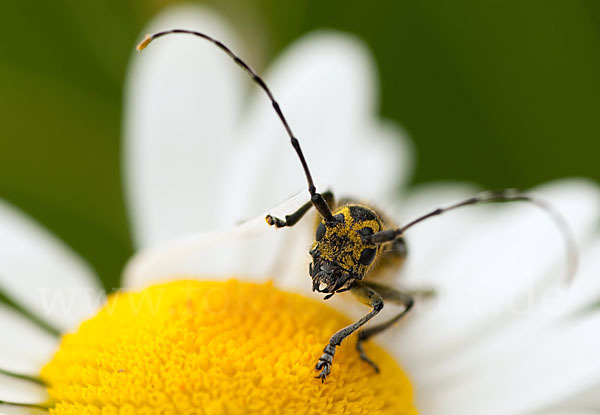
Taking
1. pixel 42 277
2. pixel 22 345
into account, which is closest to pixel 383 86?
pixel 42 277

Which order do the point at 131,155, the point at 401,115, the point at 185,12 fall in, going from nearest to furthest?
the point at 131,155, the point at 185,12, the point at 401,115

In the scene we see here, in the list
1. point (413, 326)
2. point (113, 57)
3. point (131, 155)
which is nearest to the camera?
point (413, 326)

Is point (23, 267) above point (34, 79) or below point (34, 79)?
below

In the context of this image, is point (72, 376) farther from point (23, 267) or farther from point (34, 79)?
point (34, 79)

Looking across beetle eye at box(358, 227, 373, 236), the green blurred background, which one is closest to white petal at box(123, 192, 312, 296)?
beetle eye at box(358, 227, 373, 236)

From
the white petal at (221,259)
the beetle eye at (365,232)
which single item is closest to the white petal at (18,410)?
the white petal at (221,259)

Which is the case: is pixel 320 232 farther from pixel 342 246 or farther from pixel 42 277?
pixel 42 277

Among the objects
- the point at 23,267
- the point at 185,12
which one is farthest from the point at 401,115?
the point at 23,267
